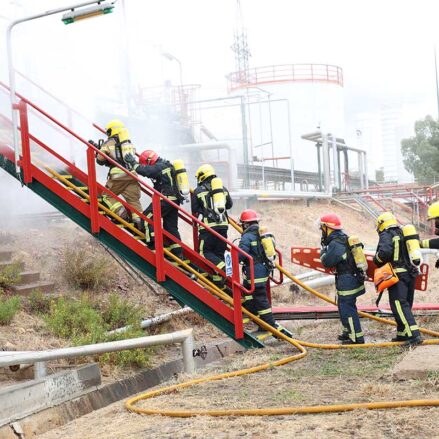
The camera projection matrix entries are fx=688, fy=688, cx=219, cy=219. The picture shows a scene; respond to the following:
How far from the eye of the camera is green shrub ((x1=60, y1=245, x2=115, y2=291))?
9289 mm

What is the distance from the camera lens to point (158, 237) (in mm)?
7613

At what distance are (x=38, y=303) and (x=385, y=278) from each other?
4.08 meters

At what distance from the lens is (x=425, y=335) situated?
834cm

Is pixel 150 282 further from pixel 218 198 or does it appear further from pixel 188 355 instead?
pixel 188 355

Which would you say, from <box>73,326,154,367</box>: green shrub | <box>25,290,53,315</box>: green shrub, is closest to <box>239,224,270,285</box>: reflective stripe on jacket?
<box>73,326,154,367</box>: green shrub

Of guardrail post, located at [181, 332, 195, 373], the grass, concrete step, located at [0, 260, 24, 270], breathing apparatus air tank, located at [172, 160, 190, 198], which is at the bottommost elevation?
the grass

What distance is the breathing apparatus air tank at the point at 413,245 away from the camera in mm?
7645

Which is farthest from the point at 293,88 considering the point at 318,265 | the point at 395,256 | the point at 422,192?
the point at 395,256

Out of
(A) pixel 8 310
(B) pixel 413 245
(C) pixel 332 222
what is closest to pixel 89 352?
(A) pixel 8 310

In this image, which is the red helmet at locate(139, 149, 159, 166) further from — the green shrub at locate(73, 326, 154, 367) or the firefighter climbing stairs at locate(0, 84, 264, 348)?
the green shrub at locate(73, 326, 154, 367)

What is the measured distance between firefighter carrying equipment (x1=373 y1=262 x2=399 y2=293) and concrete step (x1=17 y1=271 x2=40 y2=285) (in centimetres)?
438

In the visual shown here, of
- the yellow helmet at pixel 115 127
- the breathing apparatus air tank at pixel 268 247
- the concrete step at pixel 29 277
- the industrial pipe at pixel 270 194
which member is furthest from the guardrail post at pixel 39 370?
the industrial pipe at pixel 270 194

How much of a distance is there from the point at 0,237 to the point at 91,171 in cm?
303

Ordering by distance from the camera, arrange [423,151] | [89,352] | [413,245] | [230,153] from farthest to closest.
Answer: [423,151]
[230,153]
[413,245]
[89,352]
